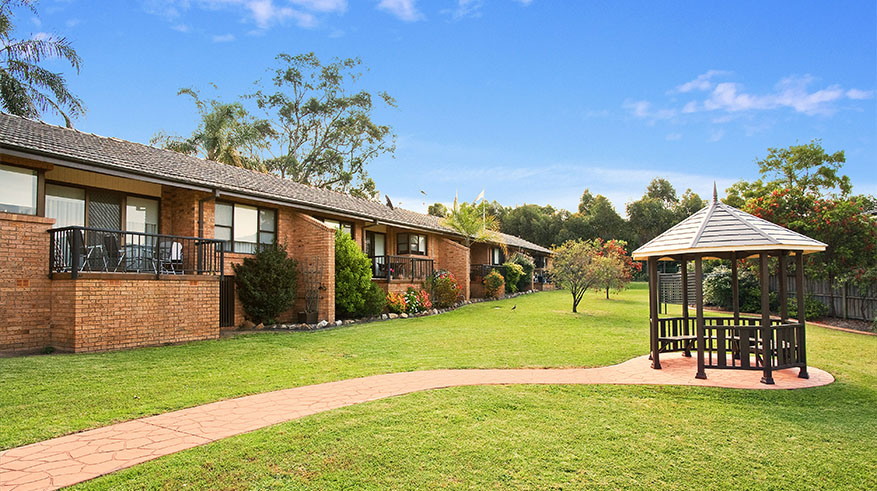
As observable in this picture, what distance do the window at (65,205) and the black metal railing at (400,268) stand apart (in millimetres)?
10268

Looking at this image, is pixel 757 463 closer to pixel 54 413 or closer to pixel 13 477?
pixel 13 477

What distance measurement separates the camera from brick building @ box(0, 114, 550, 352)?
10.2 meters

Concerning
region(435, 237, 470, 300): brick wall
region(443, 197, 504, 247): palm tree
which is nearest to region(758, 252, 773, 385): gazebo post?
region(435, 237, 470, 300): brick wall

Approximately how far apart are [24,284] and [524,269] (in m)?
26.7

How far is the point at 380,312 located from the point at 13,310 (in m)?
10.2

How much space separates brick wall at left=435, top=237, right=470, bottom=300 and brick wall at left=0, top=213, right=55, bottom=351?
55.5ft

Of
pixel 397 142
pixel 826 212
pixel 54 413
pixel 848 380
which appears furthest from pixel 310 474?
pixel 397 142

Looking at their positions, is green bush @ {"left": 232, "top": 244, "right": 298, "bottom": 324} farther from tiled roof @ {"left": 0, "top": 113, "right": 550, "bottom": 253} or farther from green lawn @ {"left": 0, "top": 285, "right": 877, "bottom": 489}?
green lawn @ {"left": 0, "top": 285, "right": 877, "bottom": 489}

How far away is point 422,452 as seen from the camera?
4.56 m

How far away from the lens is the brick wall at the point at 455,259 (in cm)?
2477

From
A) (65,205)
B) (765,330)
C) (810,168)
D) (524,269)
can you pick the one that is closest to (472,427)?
(765,330)

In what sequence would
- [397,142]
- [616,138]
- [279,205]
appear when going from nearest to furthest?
[279,205] → [616,138] → [397,142]

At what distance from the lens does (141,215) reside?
13672 millimetres

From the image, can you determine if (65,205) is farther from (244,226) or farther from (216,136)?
(216,136)
